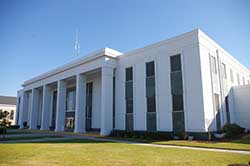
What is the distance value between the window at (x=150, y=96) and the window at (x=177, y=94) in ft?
7.69

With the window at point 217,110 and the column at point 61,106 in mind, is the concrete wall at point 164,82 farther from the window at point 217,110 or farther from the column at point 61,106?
the column at point 61,106

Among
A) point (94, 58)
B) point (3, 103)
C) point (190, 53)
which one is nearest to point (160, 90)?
point (190, 53)

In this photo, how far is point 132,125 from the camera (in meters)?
23.5

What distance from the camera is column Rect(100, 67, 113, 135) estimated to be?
2430 cm

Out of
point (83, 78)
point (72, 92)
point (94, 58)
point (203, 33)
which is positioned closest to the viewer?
point (203, 33)

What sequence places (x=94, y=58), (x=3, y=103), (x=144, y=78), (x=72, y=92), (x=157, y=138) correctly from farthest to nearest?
(x=3, y=103) < (x=72, y=92) < (x=94, y=58) < (x=144, y=78) < (x=157, y=138)

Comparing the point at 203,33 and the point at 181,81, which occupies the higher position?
the point at 203,33

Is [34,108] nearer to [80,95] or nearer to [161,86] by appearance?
[80,95]

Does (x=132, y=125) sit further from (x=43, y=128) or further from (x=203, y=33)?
(x=43, y=128)

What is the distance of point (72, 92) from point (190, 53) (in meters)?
24.3

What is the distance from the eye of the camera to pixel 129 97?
24484mm

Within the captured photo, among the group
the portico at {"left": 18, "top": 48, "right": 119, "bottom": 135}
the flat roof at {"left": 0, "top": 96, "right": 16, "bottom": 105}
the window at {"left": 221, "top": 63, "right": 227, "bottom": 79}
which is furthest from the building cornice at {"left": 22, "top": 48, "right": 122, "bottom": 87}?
the flat roof at {"left": 0, "top": 96, "right": 16, "bottom": 105}

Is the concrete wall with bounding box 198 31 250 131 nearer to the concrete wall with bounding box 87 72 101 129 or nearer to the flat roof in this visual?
the concrete wall with bounding box 87 72 101 129

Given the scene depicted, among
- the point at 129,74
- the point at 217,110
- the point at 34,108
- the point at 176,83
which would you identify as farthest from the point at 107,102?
the point at 34,108
